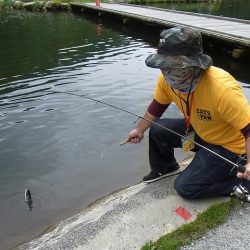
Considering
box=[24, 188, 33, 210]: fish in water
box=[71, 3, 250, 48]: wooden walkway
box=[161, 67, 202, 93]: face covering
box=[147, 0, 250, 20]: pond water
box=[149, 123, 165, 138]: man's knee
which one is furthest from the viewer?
box=[147, 0, 250, 20]: pond water

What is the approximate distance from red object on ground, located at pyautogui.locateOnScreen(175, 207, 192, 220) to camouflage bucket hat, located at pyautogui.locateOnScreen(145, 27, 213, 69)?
159 cm

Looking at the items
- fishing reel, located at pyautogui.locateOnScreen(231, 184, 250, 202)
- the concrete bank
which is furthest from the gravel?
the concrete bank

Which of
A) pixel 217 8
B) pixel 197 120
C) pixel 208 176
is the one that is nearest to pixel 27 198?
pixel 208 176

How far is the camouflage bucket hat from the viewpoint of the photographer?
376cm

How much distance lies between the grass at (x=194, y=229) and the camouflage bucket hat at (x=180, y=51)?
1528 mm

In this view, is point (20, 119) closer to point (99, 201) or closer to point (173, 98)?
point (99, 201)

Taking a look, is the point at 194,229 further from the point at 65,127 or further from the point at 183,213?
the point at 65,127

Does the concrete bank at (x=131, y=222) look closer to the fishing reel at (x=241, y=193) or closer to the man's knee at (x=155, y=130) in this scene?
the fishing reel at (x=241, y=193)

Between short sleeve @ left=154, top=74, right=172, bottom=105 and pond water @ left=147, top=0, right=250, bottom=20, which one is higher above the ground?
short sleeve @ left=154, top=74, right=172, bottom=105

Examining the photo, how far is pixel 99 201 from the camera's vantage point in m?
6.19

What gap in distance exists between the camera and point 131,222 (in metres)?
4.28

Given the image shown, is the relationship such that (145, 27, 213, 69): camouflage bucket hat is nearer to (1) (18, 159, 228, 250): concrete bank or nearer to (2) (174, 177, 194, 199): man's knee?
(2) (174, 177, 194, 199): man's knee

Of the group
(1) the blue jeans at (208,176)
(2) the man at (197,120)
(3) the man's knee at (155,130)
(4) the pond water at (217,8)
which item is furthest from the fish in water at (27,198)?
(4) the pond water at (217,8)

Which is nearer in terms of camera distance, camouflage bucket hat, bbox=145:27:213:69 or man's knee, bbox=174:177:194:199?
camouflage bucket hat, bbox=145:27:213:69
